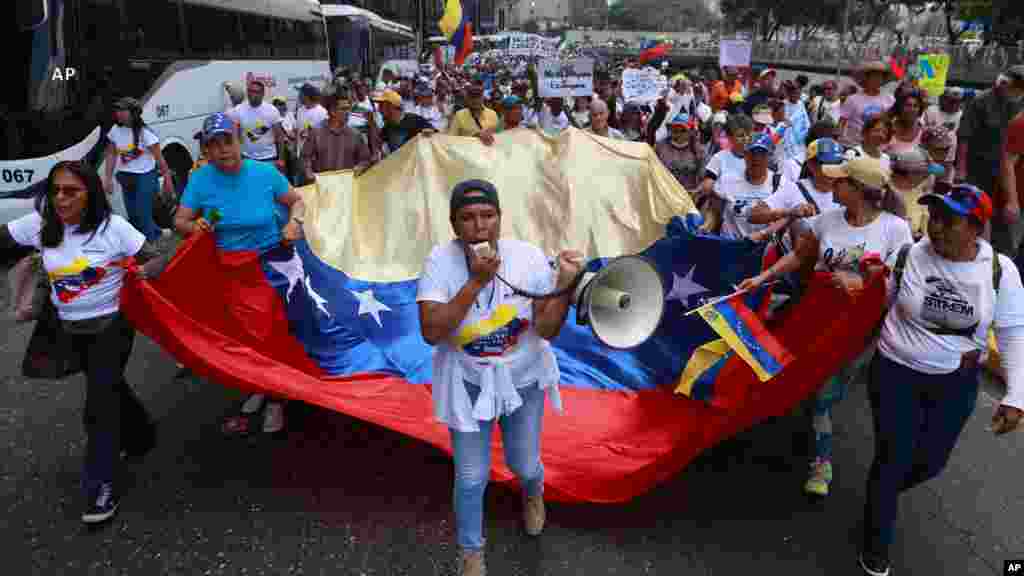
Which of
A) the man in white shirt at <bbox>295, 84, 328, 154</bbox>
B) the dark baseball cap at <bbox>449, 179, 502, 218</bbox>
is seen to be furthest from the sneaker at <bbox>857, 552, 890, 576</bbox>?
the man in white shirt at <bbox>295, 84, 328, 154</bbox>

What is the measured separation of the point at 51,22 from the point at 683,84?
9254 mm

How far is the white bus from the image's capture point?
299 inches

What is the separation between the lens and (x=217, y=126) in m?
3.98

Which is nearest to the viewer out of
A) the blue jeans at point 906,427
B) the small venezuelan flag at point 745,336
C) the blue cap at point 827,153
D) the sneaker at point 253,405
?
the blue jeans at point 906,427

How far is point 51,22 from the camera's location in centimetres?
757

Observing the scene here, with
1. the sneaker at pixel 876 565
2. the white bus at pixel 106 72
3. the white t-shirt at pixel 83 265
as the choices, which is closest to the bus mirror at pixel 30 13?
the white bus at pixel 106 72

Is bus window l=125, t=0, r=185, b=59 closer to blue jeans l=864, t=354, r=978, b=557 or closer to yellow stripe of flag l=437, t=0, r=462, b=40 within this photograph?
yellow stripe of flag l=437, t=0, r=462, b=40

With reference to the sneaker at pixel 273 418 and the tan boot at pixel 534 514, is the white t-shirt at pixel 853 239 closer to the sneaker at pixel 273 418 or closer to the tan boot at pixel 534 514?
the tan boot at pixel 534 514

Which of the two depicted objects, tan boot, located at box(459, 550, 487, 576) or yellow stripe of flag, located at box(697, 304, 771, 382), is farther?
yellow stripe of flag, located at box(697, 304, 771, 382)

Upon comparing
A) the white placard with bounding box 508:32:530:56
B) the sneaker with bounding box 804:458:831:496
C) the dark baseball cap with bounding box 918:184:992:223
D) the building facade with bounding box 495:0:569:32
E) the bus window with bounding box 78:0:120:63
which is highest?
the building facade with bounding box 495:0:569:32

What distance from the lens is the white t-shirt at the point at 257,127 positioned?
30.2 feet

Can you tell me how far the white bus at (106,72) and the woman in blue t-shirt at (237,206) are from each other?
11.6 ft

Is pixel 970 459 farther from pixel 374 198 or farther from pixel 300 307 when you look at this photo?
pixel 374 198

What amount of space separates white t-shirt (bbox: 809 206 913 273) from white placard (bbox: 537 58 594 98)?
6.77 m
